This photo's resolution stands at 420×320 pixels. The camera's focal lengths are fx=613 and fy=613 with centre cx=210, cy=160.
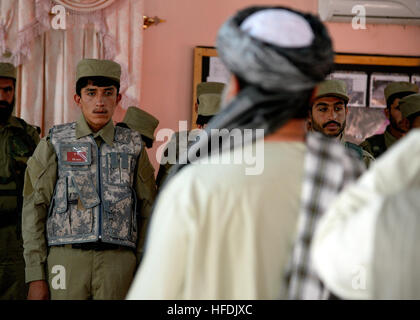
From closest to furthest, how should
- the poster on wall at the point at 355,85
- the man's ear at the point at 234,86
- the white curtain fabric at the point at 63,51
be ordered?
the man's ear at the point at 234,86 < the white curtain fabric at the point at 63,51 < the poster on wall at the point at 355,85

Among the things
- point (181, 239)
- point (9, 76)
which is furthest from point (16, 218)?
point (181, 239)

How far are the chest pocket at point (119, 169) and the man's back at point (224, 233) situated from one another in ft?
5.75

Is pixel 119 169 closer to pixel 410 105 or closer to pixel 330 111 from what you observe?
pixel 330 111

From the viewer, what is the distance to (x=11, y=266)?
11.2 ft

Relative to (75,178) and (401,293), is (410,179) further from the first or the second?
(75,178)

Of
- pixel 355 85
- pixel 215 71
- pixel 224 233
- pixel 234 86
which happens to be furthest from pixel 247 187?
pixel 355 85

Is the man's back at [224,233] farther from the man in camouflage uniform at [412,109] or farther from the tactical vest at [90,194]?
the man in camouflage uniform at [412,109]

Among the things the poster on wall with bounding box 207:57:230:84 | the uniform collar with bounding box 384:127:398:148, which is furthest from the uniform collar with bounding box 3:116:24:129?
the uniform collar with bounding box 384:127:398:148

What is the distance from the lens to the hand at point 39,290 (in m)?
2.79

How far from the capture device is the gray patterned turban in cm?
118

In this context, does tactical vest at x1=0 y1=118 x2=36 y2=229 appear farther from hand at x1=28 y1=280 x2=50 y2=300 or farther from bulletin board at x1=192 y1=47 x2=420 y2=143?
bulletin board at x1=192 y1=47 x2=420 y2=143

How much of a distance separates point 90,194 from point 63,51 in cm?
183

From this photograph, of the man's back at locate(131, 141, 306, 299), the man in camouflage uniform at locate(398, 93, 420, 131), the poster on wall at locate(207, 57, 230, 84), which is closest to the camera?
the man's back at locate(131, 141, 306, 299)

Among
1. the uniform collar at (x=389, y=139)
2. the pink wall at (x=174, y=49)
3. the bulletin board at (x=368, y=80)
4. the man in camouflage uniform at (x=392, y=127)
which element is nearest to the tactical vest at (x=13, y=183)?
the pink wall at (x=174, y=49)
